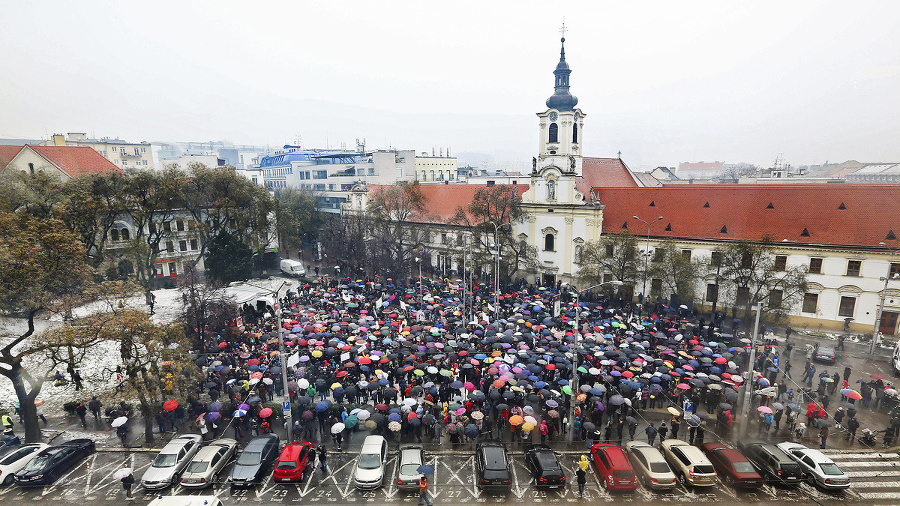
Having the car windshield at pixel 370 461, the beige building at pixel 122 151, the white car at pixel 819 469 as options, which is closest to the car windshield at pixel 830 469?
the white car at pixel 819 469

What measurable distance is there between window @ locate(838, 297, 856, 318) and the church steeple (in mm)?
28897

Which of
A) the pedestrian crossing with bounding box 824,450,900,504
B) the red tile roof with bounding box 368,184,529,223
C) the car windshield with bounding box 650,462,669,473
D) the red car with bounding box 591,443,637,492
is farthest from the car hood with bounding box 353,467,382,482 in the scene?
the red tile roof with bounding box 368,184,529,223

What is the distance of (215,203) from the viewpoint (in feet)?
150

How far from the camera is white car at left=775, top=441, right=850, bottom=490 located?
17141 mm

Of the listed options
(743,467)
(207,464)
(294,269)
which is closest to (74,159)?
(294,269)

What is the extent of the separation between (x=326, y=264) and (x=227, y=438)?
1681 inches

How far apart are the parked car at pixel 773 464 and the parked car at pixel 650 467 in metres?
3.79

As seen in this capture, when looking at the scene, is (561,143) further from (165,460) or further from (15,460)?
(15,460)

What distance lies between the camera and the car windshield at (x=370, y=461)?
17780 mm

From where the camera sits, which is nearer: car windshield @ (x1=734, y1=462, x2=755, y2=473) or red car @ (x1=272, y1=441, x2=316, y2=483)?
Result: car windshield @ (x1=734, y1=462, x2=755, y2=473)

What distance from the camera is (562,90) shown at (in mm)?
47312

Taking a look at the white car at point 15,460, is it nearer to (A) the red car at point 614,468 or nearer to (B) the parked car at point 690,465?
(A) the red car at point 614,468

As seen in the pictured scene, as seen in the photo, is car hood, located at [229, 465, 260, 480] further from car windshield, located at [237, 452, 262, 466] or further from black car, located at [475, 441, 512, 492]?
black car, located at [475, 441, 512, 492]

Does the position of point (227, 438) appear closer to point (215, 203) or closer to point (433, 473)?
point (433, 473)
